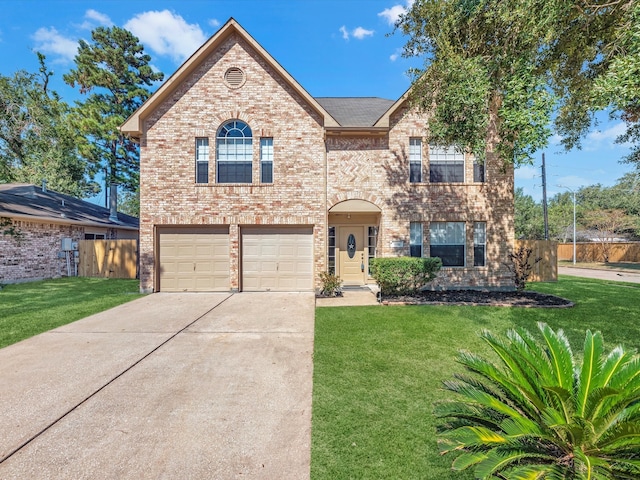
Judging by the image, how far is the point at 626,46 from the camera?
6.46 m

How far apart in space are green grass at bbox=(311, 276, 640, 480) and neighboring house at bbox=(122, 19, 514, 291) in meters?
3.64

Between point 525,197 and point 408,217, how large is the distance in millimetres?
50904

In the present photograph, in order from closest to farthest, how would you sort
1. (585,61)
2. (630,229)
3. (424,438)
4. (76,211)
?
(424,438)
(585,61)
(76,211)
(630,229)

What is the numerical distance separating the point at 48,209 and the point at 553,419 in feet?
73.9

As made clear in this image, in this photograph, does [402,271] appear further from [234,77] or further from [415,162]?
[234,77]

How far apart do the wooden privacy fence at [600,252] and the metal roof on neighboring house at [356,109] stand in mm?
32373

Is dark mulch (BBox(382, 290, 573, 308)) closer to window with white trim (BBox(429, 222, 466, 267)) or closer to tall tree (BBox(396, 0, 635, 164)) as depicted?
window with white trim (BBox(429, 222, 466, 267))

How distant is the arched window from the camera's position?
38.7ft

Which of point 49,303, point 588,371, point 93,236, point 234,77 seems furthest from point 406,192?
point 93,236

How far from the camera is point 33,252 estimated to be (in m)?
15.3

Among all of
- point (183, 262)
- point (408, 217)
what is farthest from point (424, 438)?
point (183, 262)

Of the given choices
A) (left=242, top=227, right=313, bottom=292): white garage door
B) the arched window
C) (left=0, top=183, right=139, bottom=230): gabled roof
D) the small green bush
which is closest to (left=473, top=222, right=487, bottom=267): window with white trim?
the small green bush

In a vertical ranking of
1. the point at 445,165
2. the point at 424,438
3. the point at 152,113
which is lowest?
the point at 424,438

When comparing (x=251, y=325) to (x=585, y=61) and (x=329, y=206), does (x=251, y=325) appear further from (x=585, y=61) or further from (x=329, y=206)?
(x=585, y=61)
